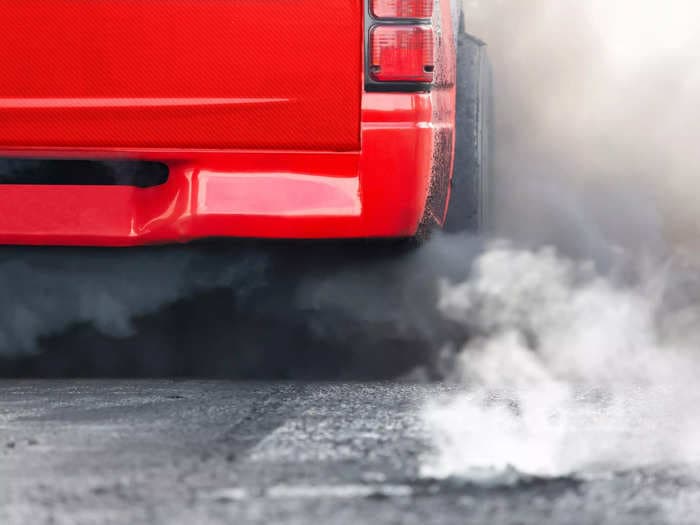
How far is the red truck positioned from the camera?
3.21 metres

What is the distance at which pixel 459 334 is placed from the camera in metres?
3.94

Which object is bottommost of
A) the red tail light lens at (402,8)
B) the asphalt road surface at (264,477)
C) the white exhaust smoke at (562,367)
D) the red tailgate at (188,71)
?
the white exhaust smoke at (562,367)

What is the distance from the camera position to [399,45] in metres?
3.26

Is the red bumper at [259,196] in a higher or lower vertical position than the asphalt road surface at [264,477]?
higher

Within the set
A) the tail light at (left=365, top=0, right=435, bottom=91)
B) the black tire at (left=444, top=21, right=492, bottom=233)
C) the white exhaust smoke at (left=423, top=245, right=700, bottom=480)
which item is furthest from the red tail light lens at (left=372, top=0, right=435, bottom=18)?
the black tire at (left=444, top=21, right=492, bottom=233)

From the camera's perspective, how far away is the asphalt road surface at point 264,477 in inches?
68.2

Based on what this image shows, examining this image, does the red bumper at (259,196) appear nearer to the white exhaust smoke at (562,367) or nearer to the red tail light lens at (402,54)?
the red tail light lens at (402,54)

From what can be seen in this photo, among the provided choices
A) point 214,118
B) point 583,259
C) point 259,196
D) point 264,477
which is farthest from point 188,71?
point 583,259

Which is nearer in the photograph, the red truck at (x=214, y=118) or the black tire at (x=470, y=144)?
the red truck at (x=214, y=118)

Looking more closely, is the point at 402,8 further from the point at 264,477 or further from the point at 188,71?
the point at 264,477

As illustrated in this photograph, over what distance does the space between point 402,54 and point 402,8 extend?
0.12m

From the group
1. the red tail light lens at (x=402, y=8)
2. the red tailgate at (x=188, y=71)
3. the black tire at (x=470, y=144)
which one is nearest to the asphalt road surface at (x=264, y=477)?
the red tailgate at (x=188, y=71)

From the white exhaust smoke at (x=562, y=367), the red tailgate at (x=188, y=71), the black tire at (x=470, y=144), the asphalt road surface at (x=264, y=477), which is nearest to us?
the asphalt road surface at (x=264, y=477)

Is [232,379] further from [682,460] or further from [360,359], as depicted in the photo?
[682,460]
